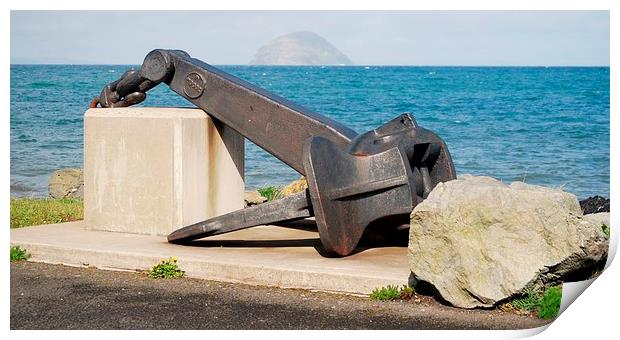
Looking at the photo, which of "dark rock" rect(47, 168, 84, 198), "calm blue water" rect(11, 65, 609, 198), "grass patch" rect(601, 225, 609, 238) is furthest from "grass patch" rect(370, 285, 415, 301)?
"calm blue water" rect(11, 65, 609, 198)

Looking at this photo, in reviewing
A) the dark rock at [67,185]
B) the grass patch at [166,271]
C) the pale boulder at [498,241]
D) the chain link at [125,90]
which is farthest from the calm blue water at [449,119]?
the pale boulder at [498,241]

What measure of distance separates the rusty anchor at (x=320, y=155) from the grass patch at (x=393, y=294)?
1.97 feet

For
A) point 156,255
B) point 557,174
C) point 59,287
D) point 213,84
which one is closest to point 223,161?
point 213,84

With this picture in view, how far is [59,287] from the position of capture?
24.1ft

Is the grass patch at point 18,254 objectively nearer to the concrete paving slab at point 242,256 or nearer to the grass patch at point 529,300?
the concrete paving slab at point 242,256

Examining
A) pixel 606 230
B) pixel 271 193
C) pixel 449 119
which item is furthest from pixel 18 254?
pixel 449 119

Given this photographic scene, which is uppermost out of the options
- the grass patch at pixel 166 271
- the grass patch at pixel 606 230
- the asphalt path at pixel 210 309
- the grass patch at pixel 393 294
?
the grass patch at pixel 606 230

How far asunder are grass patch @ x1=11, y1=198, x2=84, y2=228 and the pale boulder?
15.4ft

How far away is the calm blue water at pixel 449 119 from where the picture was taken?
2039cm

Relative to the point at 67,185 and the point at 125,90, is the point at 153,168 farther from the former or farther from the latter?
the point at 67,185

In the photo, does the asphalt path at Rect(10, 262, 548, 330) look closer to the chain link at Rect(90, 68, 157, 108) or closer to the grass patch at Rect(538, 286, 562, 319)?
the grass patch at Rect(538, 286, 562, 319)

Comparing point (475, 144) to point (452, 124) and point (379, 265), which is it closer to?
point (452, 124)

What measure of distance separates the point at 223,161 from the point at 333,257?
5.98 ft

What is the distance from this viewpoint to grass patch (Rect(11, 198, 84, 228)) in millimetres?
10234
